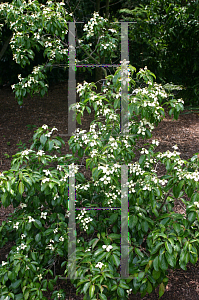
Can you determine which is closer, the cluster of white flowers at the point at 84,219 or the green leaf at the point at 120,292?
the green leaf at the point at 120,292

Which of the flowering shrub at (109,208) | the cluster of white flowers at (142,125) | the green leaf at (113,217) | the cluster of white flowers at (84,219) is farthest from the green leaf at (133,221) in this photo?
the cluster of white flowers at (142,125)

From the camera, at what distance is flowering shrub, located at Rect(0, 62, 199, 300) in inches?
70.2

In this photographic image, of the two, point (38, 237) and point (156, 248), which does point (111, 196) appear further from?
point (38, 237)

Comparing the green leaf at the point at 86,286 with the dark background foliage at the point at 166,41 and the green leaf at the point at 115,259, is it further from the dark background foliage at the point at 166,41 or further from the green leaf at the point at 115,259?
the dark background foliage at the point at 166,41

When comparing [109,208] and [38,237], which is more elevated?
[109,208]

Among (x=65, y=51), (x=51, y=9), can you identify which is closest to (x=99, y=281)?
(x=65, y=51)

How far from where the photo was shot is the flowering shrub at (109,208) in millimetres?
1783

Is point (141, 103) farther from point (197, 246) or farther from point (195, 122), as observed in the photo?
point (195, 122)

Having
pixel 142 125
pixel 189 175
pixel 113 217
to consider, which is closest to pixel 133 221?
pixel 113 217

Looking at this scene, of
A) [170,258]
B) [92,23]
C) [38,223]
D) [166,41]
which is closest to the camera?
[170,258]

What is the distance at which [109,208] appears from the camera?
2158 millimetres

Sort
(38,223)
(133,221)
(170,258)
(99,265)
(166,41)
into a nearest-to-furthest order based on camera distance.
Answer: (170,258), (99,265), (133,221), (38,223), (166,41)

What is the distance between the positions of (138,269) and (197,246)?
0.46 meters

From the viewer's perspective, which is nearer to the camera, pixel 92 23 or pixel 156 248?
pixel 156 248
